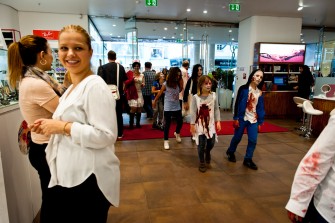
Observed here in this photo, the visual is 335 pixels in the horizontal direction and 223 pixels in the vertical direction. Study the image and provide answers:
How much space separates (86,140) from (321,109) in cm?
591

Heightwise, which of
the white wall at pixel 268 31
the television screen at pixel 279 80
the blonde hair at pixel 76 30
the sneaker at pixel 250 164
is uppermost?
the white wall at pixel 268 31

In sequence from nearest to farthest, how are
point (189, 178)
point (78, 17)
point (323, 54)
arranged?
point (189, 178) < point (78, 17) < point (323, 54)

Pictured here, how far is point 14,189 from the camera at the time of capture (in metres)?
1.82

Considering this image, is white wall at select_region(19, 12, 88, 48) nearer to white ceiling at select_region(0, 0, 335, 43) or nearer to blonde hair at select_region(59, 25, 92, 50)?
white ceiling at select_region(0, 0, 335, 43)

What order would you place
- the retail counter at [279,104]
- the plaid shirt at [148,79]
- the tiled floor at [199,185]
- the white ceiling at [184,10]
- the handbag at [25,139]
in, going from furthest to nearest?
the retail counter at [279,104]
the white ceiling at [184,10]
the plaid shirt at [148,79]
the tiled floor at [199,185]
the handbag at [25,139]

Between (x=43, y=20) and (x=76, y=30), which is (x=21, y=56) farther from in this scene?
(x=43, y=20)

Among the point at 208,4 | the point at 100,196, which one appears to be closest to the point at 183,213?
the point at 100,196

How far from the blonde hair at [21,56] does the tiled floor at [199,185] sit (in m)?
1.59

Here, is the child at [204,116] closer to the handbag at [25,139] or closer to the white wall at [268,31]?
the handbag at [25,139]

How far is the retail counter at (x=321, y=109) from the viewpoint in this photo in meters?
5.15

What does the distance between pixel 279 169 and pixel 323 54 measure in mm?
7808

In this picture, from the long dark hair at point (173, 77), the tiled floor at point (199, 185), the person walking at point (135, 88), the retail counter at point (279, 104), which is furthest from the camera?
the retail counter at point (279, 104)

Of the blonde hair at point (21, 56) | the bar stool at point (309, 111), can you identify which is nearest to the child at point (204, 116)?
the blonde hair at point (21, 56)

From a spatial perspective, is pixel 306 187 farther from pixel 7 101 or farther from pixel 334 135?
pixel 7 101
